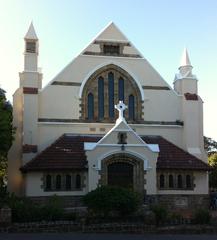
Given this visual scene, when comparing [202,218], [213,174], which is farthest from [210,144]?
[202,218]

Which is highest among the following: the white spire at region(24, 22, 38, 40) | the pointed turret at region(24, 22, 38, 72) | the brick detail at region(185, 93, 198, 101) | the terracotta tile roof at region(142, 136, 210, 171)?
the white spire at region(24, 22, 38, 40)

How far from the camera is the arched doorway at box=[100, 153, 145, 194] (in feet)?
98.7

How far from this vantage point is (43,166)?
29.6 metres

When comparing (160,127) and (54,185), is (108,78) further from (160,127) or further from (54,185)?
(54,185)

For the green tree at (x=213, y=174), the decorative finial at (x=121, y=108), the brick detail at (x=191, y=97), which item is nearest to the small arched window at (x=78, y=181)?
the decorative finial at (x=121, y=108)

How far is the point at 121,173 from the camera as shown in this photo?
30.6 meters

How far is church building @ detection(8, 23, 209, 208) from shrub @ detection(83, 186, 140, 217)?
672 cm

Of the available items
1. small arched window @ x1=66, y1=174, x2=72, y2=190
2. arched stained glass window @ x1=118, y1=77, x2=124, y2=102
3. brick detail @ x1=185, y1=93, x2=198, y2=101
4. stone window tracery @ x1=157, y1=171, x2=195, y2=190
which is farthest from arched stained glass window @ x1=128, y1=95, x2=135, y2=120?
small arched window @ x1=66, y1=174, x2=72, y2=190

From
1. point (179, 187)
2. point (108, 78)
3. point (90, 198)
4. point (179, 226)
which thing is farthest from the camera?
point (108, 78)

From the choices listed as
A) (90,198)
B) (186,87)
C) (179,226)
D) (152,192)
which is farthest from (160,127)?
(179,226)

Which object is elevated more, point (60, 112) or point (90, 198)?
point (60, 112)

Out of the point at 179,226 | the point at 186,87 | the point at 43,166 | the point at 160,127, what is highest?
the point at 186,87

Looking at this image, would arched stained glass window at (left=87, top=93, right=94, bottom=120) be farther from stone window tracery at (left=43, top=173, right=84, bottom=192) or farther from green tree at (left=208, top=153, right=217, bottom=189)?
green tree at (left=208, top=153, right=217, bottom=189)

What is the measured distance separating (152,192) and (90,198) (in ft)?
26.5
